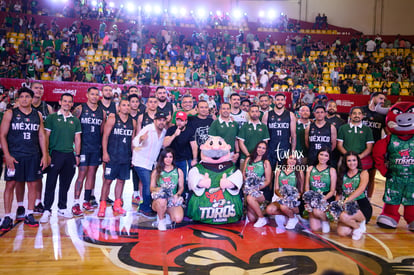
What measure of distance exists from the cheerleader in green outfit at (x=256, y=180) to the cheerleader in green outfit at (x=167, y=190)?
85 centimetres

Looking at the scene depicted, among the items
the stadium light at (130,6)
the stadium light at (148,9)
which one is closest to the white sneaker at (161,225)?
the stadium light at (130,6)

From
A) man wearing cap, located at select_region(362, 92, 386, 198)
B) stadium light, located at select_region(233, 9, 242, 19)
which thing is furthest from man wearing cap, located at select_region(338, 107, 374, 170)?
stadium light, located at select_region(233, 9, 242, 19)

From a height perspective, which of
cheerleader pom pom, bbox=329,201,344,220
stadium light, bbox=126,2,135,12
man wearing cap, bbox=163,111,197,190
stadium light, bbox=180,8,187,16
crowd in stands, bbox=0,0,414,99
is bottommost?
cheerleader pom pom, bbox=329,201,344,220

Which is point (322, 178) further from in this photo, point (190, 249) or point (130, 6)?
point (130, 6)

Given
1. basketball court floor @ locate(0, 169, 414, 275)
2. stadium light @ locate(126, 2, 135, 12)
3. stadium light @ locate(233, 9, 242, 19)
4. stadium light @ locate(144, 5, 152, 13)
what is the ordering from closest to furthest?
basketball court floor @ locate(0, 169, 414, 275) < stadium light @ locate(126, 2, 135, 12) < stadium light @ locate(144, 5, 152, 13) < stadium light @ locate(233, 9, 242, 19)

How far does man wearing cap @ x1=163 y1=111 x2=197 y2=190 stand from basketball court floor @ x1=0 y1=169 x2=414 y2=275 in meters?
0.89

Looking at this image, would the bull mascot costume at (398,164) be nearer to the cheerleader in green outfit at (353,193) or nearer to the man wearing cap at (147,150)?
the cheerleader in green outfit at (353,193)

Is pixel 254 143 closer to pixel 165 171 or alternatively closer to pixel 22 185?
pixel 165 171

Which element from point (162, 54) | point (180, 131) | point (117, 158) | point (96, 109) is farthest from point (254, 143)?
point (162, 54)

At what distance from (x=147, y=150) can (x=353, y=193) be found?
8.75 ft

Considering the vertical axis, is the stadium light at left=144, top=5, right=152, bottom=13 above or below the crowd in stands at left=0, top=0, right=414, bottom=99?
above

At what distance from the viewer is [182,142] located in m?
4.70

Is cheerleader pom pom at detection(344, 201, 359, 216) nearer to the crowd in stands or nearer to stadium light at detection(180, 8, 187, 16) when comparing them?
the crowd in stands

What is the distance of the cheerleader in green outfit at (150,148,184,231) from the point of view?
13.4ft
